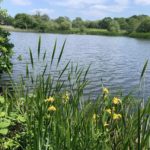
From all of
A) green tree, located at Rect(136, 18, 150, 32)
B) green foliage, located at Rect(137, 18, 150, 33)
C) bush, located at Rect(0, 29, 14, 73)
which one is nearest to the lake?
bush, located at Rect(0, 29, 14, 73)

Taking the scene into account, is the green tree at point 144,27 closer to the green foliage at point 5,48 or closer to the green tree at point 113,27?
the green tree at point 113,27

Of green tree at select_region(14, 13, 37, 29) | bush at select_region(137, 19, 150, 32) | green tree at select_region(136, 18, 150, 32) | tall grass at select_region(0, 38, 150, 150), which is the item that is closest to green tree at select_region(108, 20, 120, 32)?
green tree at select_region(136, 18, 150, 32)

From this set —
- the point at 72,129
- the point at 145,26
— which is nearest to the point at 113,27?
the point at 145,26

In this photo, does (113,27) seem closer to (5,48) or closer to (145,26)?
(145,26)

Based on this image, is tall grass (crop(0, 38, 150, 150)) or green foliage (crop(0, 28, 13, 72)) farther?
green foliage (crop(0, 28, 13, 72))

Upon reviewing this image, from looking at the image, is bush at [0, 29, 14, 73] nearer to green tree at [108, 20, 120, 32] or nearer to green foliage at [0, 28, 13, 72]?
green foliage at [0, 28, 13, 72]

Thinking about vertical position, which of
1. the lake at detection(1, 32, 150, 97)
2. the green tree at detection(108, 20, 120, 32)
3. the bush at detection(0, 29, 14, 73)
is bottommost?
the green tree at detection(108, 20, 120, 32)

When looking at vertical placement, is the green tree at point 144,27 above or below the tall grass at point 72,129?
below

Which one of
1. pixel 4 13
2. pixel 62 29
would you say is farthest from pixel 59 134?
pixel 62 29

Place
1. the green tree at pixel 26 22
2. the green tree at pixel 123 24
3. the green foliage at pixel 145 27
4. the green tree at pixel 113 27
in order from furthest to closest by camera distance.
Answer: the green tree at pixel 123 24, the green tree at pixel 113 27, the green tree at pixel 26 22, the green foliage at pixel 145 27

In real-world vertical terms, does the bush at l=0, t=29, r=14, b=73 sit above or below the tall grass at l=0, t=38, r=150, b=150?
below

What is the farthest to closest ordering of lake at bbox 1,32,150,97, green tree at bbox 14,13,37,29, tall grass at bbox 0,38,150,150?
green tree at bbox 14,13,37,29, lake at bbox 1,32,150,97, tall grass at bbox 0,38,150,150

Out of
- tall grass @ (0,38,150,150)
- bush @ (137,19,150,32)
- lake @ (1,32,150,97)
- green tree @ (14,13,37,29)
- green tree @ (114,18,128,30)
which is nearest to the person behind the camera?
tall grass @ (0,38,150,150)

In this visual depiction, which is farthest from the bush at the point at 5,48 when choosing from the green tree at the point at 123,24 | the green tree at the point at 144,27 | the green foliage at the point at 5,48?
the green tree at the point at 123,24
